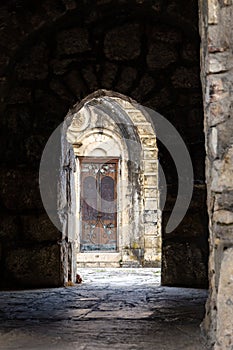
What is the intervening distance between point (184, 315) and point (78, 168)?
6.58m

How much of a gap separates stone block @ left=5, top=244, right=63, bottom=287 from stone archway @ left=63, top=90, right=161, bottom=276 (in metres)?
4.10

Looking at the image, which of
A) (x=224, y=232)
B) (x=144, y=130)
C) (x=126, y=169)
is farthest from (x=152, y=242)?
(x=224, y=232)

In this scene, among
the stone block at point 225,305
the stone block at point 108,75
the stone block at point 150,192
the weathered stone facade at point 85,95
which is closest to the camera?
the stone block at point 225,305

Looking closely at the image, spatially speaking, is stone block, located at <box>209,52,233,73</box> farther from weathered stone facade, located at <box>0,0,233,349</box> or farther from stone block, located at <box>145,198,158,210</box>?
stone block, located at <box>145,198,158,210</box>

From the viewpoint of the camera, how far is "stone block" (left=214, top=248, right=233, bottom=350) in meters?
1.83

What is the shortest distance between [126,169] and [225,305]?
284 inches

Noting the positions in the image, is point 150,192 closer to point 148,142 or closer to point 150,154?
point 150,154

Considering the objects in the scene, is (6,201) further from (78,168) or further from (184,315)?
(78,168)

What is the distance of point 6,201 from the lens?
15.0ft

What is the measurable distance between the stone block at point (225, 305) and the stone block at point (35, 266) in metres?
2.70

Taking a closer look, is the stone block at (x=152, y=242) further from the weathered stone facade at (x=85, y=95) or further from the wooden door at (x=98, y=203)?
the weathered stone facade at (x=85, y=95)

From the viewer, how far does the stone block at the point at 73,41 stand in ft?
15.2

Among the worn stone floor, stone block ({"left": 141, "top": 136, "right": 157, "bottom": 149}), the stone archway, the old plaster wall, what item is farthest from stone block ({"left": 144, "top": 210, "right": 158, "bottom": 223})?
the worn stone floor

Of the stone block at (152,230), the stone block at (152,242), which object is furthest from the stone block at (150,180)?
the stone block at (152,242)
